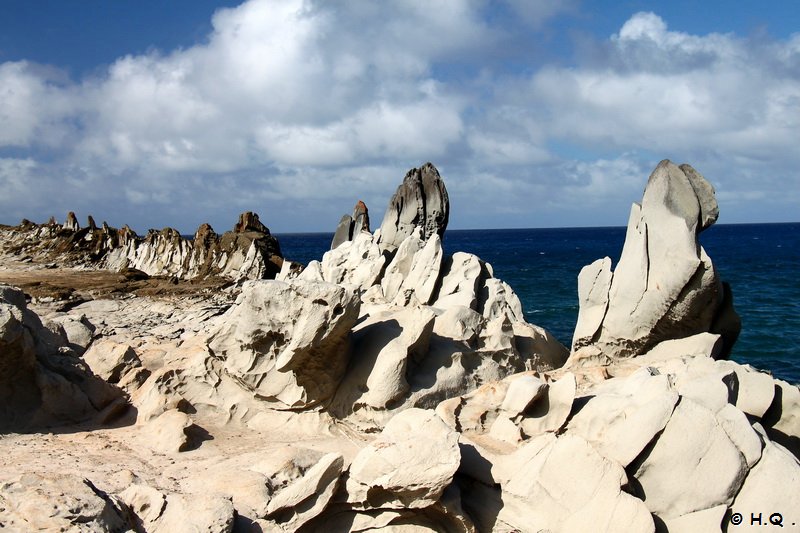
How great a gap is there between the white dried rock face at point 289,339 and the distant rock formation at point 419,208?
31.7ft

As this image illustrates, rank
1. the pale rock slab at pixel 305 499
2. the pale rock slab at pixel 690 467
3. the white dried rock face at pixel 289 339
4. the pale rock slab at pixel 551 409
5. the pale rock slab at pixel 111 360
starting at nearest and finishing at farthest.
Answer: the pale rock slab at pixel 305 499
the pale rock slab at pixel 690 467
the pale rock slab at pixel 551 409
the white dried rock face at pixel 289 339
the pale rock slab at pixel 111 360

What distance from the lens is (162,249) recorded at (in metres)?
34.6

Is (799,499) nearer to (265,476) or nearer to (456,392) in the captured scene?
(456,392)

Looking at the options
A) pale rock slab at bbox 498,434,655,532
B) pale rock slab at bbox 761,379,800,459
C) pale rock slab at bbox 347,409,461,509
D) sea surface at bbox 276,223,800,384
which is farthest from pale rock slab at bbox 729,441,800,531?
sea surface at bbox 276,223,800,384

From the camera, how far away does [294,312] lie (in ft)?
28.8

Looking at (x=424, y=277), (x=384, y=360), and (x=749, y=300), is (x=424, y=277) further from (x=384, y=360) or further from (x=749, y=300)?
(x=749, y=300)

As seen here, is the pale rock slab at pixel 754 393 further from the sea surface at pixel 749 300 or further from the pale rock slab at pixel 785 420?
the sea surface at pixel 749 300

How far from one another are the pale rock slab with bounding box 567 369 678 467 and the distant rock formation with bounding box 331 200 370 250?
17.0 m

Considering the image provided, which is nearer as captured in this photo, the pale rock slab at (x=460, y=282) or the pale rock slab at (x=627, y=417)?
the pale rock slab at (x=627, y=417)

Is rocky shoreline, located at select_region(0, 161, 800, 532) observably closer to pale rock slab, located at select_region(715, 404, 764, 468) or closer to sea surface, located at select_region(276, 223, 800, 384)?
pale rock slab, located at select_region(715, 404, 764, 468)

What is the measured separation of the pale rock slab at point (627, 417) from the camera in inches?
251

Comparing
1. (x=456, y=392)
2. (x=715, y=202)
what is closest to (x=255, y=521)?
(x=456, y=392)

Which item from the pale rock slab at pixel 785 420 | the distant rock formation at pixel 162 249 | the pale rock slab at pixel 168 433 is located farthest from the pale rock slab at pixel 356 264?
the pale rock slab at pixel 785 420

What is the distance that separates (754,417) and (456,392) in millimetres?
3699
